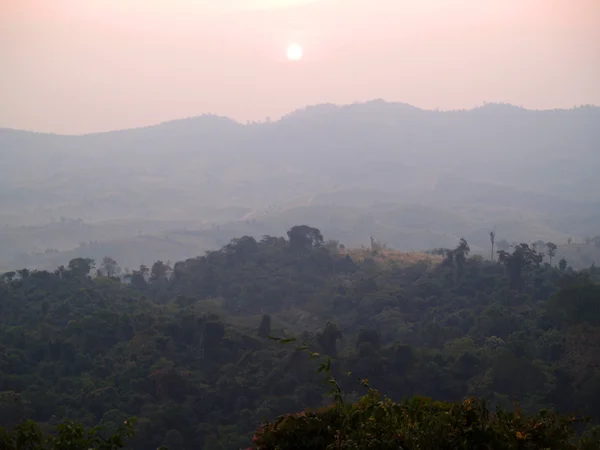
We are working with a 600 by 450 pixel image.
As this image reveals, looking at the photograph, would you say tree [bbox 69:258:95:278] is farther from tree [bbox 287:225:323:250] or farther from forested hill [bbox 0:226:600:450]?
tree [bbox 287:225:323:250]

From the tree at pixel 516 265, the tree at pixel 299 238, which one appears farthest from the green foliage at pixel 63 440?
the tree at pixel 299 238

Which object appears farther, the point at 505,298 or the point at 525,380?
the point at 505,298

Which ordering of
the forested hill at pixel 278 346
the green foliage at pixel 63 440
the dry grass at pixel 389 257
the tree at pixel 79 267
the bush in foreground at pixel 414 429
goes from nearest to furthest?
the bush in foreground at pixel 414 429 → the green foliage at pixel 63 440 → the forested hill at pixel 278 346 → the tree at pixel 79 267 → the dry grass at pixel 389 257

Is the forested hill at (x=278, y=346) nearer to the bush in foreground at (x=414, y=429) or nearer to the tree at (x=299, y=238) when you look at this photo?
the tree at (x=299, y=238)

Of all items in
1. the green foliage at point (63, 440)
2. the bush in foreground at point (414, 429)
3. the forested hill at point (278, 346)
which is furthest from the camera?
the forested hill at point (278, 346)

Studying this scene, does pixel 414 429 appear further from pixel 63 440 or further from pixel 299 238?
pixel 299 238

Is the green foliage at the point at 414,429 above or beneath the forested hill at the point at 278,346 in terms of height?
above

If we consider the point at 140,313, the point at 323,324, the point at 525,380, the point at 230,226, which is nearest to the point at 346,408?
the point at 525,380

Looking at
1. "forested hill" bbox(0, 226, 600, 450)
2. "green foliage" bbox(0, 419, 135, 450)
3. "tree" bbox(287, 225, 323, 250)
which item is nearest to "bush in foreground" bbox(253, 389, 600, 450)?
"green foliage" bbox(0, 419, 135, 450)

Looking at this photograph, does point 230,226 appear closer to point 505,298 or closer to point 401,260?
point 401,260
